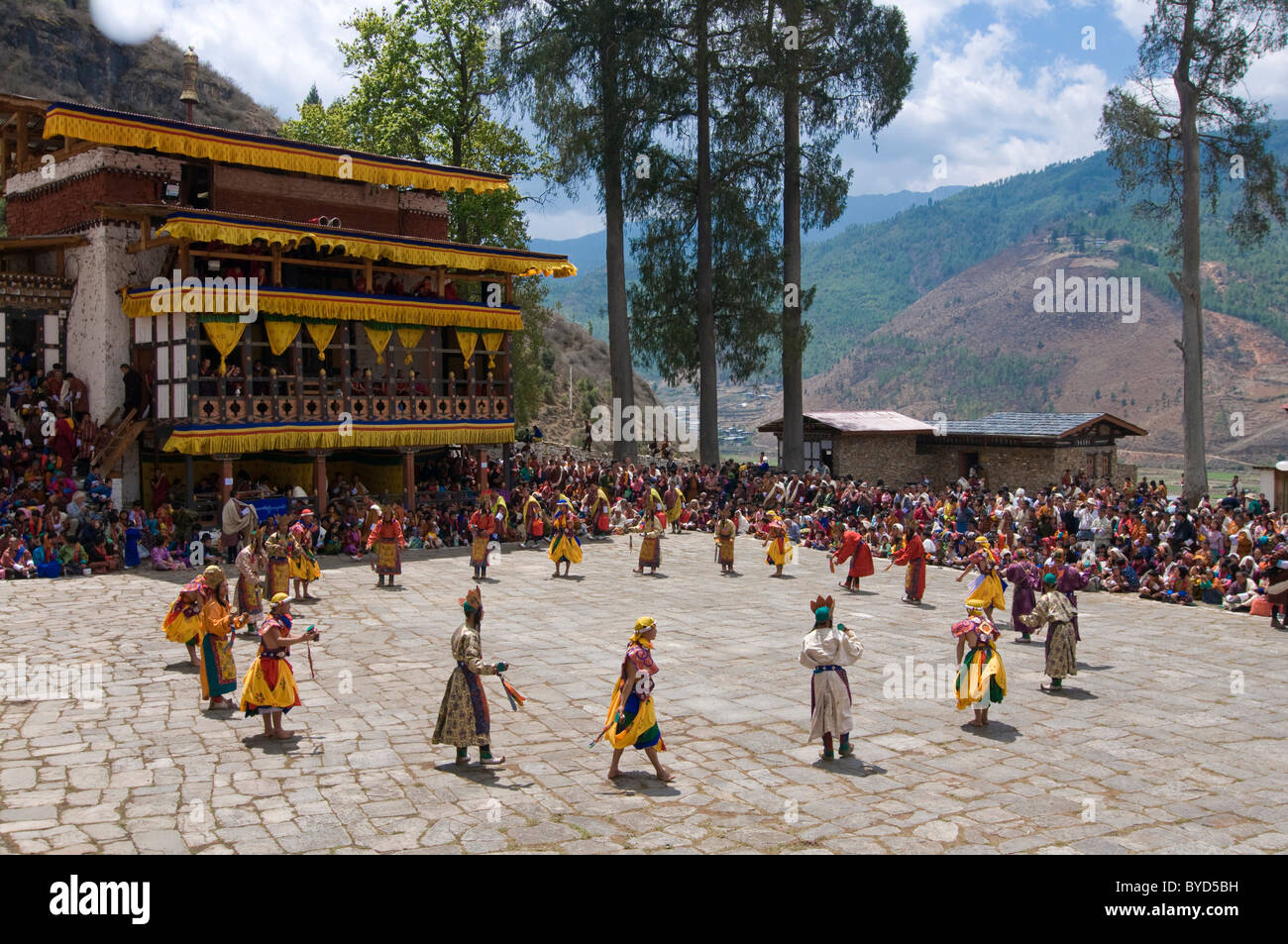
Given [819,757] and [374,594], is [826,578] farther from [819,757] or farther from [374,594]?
[819,757]

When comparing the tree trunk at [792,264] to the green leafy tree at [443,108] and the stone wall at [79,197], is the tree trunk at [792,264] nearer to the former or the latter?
the green leafy tree at [443,108]

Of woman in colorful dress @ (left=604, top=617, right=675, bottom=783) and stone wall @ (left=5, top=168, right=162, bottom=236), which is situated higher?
stone wall @ (left=5, top=168, right=162, bottom=236)

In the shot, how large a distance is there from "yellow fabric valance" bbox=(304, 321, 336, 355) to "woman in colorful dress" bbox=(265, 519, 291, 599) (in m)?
8.86

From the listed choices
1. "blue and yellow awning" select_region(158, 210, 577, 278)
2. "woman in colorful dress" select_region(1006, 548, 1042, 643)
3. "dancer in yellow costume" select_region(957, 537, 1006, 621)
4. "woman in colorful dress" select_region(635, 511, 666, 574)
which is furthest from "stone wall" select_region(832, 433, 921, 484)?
"dancer in yellow costume" select_region(957, 537, 1006, 621)

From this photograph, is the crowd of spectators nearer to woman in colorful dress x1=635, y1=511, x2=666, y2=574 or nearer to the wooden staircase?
the wooden staircase

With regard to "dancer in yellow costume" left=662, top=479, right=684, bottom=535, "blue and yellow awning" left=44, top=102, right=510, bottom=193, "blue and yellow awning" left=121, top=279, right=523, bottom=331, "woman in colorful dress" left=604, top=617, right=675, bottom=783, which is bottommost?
"woman in colorful dress" left=604, top=617, right=675, bottom=783

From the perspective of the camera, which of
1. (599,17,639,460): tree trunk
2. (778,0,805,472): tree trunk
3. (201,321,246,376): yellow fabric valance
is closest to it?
(201,321,246,376): yellow fabric valance

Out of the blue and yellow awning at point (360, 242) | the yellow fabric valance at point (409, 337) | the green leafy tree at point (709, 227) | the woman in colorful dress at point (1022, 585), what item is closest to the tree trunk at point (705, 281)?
the green leafy tree at point (709, 227)

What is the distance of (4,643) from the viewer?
13.3 meters

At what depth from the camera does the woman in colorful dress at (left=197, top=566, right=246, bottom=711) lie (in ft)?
35.0

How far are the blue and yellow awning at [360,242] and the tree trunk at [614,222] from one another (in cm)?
429

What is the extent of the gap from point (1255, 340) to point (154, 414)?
99.5 m

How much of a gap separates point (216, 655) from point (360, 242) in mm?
14809

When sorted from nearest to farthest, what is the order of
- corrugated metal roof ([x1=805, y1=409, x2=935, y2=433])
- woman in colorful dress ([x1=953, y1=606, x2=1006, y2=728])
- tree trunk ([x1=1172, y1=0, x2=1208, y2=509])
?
woman in colorful dress ([x1=953, y1=606, x2=1006, y2=728])
tree trunk ([x1=1172, y1=0, x2=1208, y2=509])
corrugated metal roof ([x1=805, y1=409, x2=935, y2=433])
